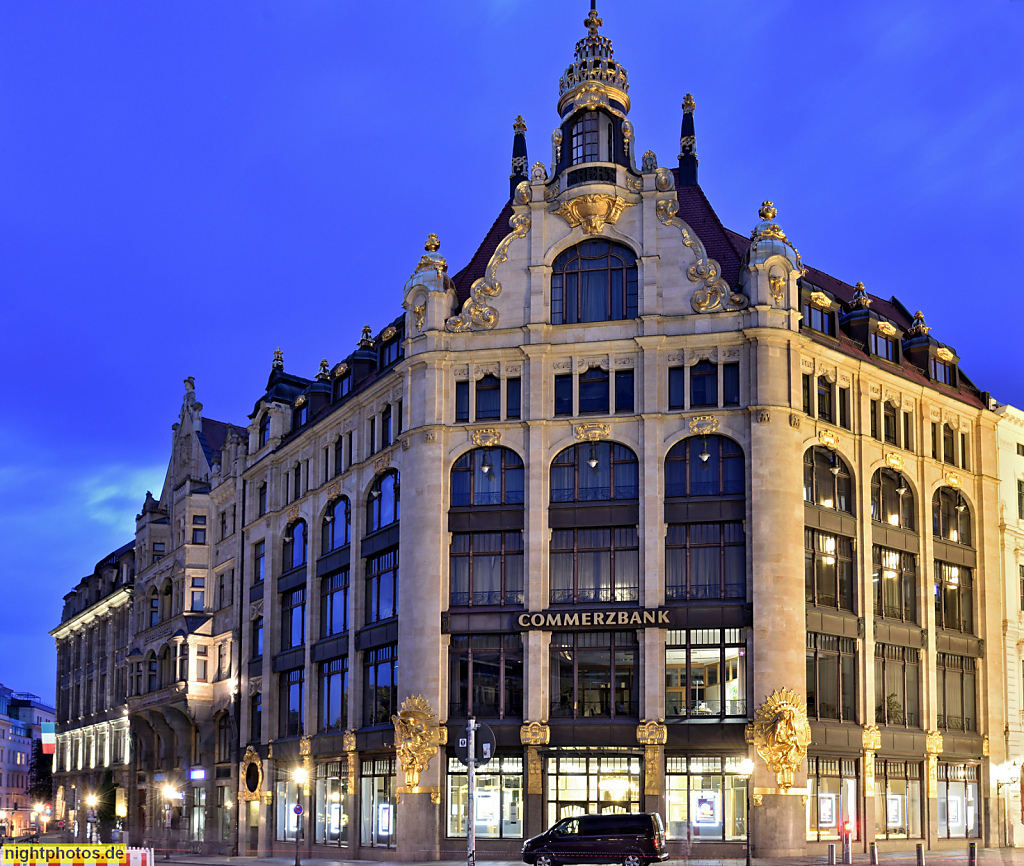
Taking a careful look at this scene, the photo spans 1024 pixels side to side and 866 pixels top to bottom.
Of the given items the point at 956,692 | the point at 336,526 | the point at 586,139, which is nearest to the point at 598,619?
the point at 336,526

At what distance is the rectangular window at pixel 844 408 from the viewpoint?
6247 centimetres

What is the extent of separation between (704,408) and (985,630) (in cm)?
1976

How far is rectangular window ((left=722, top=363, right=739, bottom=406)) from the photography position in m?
59.2

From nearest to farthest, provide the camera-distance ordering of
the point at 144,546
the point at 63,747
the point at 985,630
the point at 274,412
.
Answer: the point at 985,630 → the point at 274,412 → the point at 144,546 → the point at 63,747

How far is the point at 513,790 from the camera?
5850 cm

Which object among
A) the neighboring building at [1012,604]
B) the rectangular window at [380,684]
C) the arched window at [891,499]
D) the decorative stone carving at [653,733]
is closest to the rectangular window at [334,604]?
the rectangular window at [380,684]

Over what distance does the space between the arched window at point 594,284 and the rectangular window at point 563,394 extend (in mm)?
2531

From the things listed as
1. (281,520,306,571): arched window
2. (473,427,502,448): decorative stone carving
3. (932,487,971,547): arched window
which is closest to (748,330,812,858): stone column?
(473,427,502,448): decorative stone carving

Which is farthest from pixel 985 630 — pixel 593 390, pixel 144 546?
pixel 144 546

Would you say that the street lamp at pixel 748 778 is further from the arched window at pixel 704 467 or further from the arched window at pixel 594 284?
the arched window at pixel 594 284

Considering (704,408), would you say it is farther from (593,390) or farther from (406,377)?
(406,377)

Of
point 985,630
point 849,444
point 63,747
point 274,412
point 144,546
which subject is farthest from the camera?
point 63,747

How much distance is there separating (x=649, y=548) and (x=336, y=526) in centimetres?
2003

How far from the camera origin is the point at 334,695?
69812 millimetres
